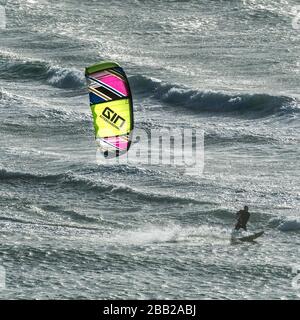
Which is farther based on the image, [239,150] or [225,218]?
[239,150]

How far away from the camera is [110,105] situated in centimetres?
2731

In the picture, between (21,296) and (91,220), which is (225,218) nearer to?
(91,220)

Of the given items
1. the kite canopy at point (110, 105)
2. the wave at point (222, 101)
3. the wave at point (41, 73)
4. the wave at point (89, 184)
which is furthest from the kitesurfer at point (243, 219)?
the wave at point (41, 73)

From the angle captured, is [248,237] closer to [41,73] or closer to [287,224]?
[287,224]

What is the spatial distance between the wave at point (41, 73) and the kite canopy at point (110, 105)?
1822cm

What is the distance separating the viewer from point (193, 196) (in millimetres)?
31203

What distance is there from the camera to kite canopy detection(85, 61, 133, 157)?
26875mm

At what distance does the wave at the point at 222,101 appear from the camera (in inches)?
1622

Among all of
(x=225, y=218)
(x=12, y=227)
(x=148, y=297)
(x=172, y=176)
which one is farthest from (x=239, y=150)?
(x=148, y=297)

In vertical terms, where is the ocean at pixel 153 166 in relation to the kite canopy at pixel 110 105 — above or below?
below

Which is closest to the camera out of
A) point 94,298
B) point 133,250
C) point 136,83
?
point 94,298

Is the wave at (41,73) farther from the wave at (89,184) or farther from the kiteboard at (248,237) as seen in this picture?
the kiteboard at (248,237)

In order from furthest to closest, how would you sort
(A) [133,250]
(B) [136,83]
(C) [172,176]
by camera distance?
(B) [136,83], (C) [172,176], (A) [133,250]

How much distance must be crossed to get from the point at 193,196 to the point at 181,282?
20.5 feet
